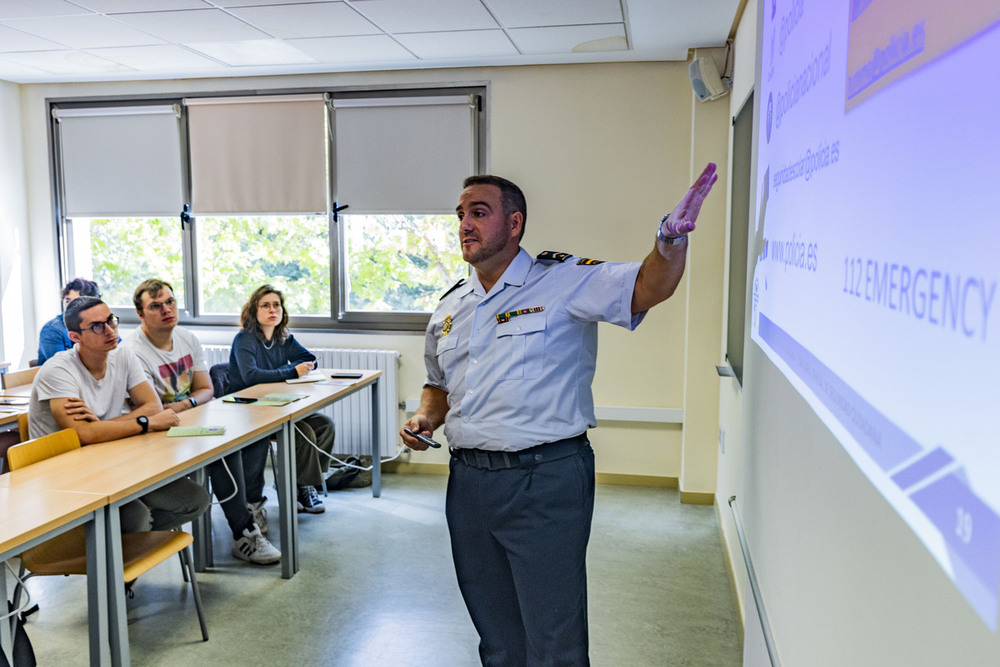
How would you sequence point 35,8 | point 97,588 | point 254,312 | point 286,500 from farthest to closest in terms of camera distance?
point 254,312
point 35,8
point 286,500
point 97,588

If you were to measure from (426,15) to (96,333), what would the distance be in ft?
7.15

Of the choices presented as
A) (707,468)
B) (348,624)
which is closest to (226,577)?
(348,624)

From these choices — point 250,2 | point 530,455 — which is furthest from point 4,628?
point 250,2

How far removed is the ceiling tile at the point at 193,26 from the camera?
375 cm

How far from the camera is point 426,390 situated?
236 centimetres

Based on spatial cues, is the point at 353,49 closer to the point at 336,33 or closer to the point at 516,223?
the point at 336,33

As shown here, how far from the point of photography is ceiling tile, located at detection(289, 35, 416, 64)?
165 inches

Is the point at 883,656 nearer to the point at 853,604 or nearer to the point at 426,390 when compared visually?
Answer: the point at 853,604

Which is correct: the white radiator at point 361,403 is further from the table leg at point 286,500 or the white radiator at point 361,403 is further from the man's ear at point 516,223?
the man's ear at point 516,223

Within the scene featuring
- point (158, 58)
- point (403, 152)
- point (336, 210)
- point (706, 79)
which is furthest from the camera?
point (336, 210)

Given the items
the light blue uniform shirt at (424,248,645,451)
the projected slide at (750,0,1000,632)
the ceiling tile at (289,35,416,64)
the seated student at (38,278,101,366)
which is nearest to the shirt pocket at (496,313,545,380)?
the light blue uniform shirt at (424,248,645,451)

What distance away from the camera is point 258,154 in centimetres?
518

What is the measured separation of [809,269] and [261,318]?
3.59 meters

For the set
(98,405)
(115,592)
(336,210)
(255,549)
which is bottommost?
(255,549)
